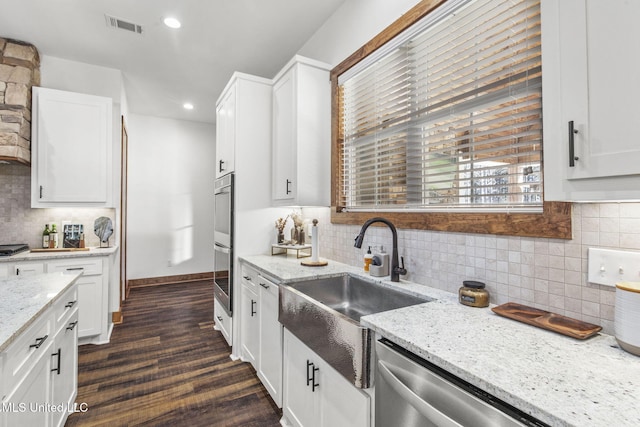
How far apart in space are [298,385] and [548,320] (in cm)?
120

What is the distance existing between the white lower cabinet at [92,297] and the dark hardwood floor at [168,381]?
132 millimetres

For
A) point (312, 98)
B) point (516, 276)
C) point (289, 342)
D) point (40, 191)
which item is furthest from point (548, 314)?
point (40, 191)

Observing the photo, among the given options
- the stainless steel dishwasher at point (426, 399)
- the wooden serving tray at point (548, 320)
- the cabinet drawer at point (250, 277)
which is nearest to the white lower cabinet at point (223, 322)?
the cabinet drawer at point (250, 277)

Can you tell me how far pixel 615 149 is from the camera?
0.78 meters

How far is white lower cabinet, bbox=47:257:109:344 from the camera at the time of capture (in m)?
2.92

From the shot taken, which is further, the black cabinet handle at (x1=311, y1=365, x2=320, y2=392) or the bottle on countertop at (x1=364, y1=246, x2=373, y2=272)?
the bottle on countertop at (x1=364, y1=246, x2=373, y2=272)

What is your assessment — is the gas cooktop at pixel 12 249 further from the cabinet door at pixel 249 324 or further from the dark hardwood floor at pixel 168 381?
the cabinet door at pixel 249 324

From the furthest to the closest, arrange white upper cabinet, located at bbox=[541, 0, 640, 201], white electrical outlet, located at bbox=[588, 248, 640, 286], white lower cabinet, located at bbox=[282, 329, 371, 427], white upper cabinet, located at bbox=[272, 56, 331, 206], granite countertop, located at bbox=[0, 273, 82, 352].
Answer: white upper cabinet, located at bbox=[272, 56, 331, 206], white lower cabinet, located at bbox=[282, 329, 371, 427], granite countertop, located at bbox=[0, 273, 82, 352], white electrical outlet, located at bbox=[588, 248, 640, 286], white upper cabinet, located at bbox=[541, 0, 640, 201]

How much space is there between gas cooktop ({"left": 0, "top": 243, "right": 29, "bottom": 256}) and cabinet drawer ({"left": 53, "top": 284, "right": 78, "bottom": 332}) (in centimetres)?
159

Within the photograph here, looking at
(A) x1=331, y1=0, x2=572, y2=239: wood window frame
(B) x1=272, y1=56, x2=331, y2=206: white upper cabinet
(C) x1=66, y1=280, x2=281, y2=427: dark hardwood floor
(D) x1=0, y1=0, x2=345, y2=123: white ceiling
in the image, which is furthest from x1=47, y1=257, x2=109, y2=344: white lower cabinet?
(A) x1=331, y1=0, x2=572, y2=239: wood window frame

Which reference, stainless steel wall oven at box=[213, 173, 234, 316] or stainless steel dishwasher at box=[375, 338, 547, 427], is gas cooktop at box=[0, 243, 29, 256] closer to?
stainless steel wall oven at box=[213, 173, 234, 316]

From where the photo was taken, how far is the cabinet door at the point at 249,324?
230 cm

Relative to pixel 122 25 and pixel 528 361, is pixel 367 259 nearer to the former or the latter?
pixel 528 361

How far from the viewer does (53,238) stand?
3242 millimetres
